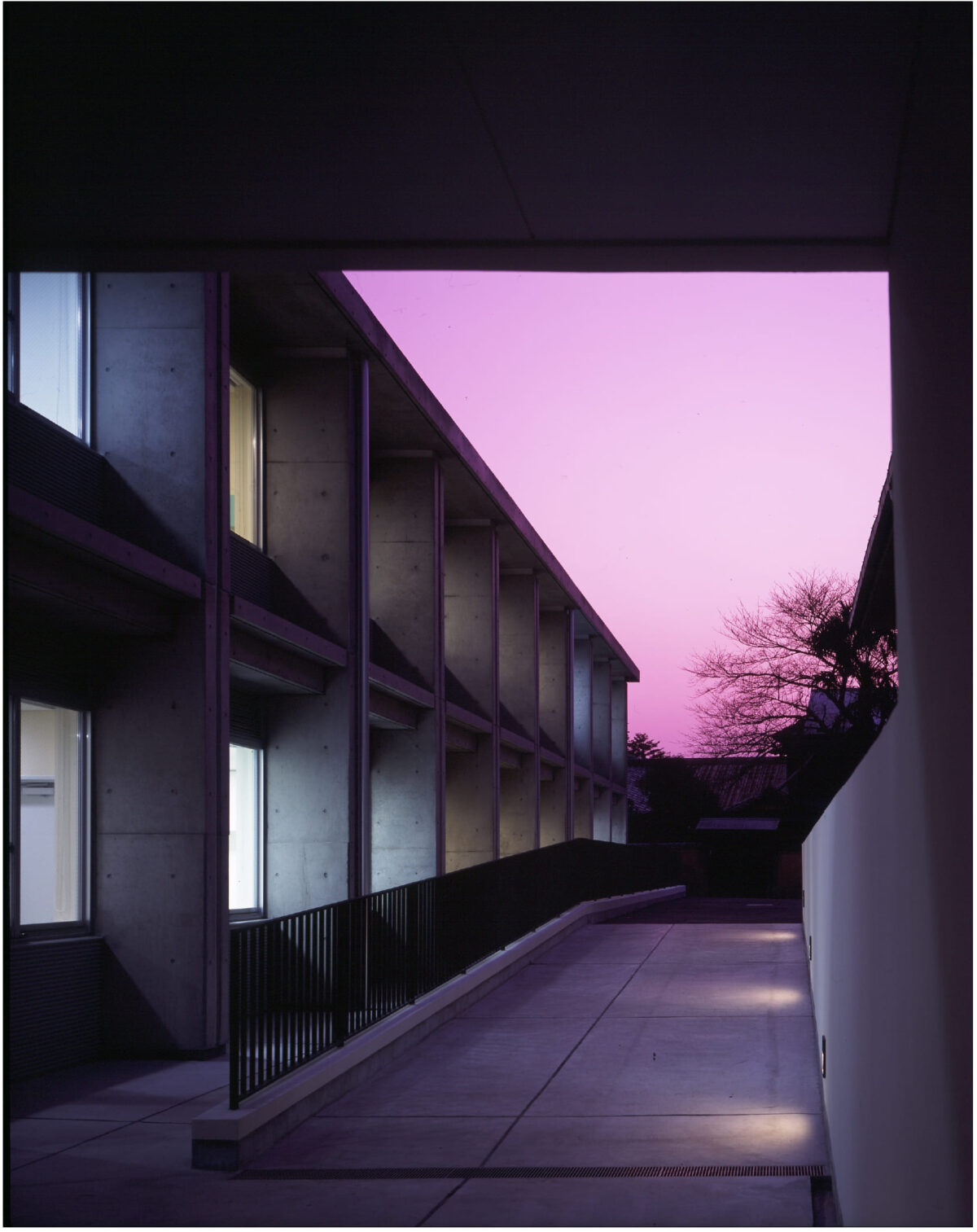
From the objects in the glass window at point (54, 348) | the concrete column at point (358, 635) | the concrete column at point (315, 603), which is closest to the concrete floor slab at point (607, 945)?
the concrete column at point (358, 635)

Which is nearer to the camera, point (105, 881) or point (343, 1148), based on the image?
point (343, 1148)

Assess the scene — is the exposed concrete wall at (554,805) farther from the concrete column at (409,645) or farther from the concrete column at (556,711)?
the concrete column at (409,645)

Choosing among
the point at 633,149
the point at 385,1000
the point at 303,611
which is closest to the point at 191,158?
the point at 633,149

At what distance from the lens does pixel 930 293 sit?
123 inches

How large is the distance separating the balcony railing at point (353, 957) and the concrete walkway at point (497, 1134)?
20.8 inches

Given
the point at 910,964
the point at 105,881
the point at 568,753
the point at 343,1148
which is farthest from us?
the point at 568,753

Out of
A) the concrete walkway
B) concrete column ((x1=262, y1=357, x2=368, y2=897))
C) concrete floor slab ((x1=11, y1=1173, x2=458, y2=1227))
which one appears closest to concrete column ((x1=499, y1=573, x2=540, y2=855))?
concrete column ((x1=262, y1=357, x2=368, y2=897))

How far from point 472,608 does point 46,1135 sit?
772 inches

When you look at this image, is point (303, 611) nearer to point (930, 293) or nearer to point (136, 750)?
point (136, 750)

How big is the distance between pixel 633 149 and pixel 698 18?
81 centimetres

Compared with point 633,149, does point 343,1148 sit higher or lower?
lower

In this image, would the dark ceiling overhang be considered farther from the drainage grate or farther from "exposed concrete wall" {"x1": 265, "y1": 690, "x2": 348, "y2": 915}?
"exposed concrete wall" {"x1": 265, "y1": 690, "x2": 348, "y2": 915}

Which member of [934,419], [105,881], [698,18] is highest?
[698,18]

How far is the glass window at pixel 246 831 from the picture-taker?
16.4 metres
